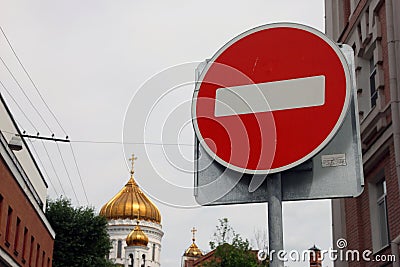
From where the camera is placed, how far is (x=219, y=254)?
3020 cm

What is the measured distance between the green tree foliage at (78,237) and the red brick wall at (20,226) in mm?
9246

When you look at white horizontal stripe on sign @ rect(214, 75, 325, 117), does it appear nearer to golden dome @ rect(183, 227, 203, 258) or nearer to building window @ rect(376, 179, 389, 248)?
building window @ rect(376, 179, 389, 248)

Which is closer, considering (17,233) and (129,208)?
(17,233)

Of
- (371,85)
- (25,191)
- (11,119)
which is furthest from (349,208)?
(11,119)

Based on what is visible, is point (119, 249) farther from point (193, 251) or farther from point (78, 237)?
point (78, 237)

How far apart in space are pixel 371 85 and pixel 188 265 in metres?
47.5

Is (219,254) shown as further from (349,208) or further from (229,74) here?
(229,74)

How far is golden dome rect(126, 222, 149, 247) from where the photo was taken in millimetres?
78375

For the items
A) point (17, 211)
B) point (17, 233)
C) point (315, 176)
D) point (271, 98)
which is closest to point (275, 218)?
point (315, 176)

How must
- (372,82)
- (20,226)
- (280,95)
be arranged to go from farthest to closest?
(20,226), (372,82), (280,95)

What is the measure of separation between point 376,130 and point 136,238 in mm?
68910

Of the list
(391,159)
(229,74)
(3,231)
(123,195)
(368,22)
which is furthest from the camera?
(123,195)

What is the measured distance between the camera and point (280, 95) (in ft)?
8.80

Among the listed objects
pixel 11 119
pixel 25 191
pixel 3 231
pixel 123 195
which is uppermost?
pixel 123 195
